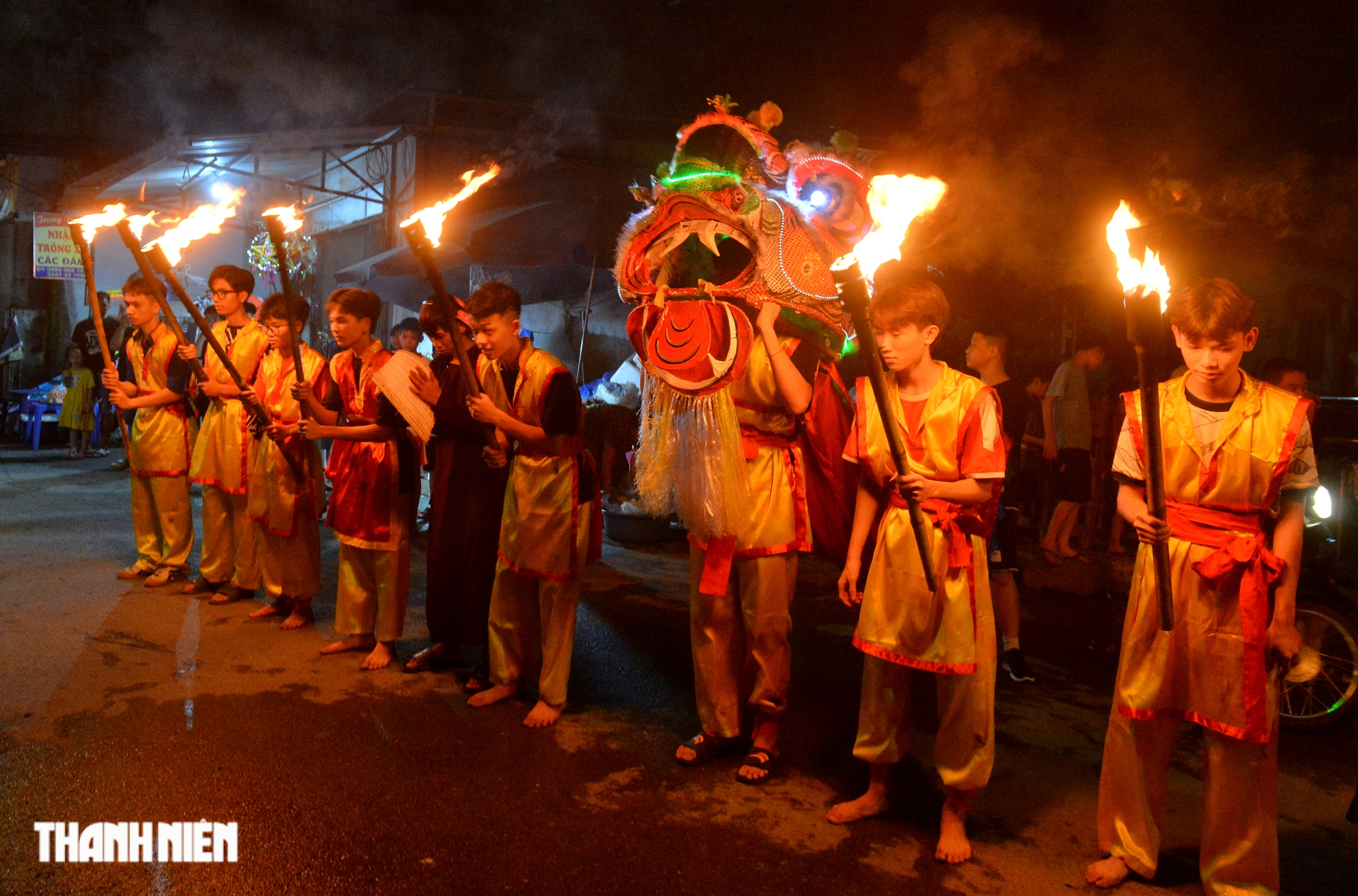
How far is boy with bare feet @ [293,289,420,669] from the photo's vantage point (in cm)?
518

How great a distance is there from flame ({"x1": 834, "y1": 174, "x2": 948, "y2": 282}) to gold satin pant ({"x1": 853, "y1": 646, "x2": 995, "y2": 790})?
1.49 meters

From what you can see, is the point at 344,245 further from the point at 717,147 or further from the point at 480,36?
the point at 717,147

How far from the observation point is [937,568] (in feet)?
10.9

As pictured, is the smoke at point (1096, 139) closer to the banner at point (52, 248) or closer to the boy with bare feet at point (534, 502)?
the boy with bare feet at point (534, 502)

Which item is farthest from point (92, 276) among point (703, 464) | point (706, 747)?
point (706, 747)

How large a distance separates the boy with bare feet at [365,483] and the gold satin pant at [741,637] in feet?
6.77

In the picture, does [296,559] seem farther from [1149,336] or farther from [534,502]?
[1149,336]

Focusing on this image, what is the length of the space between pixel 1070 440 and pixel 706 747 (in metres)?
5.44

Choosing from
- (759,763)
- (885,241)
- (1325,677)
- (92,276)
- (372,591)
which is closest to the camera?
(885,241)

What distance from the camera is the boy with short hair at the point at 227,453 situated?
6348mm

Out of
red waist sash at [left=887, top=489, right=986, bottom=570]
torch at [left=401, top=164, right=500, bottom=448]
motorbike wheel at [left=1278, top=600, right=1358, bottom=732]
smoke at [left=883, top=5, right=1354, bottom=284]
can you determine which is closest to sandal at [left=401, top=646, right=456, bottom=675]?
torch at [left=401, top=164, right=500, bottom=448]

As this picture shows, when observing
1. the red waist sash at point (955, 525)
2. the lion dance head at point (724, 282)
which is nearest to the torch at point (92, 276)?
the lion dance head at point (724, 282)

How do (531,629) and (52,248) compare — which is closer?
(531,629)

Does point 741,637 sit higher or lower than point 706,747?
higher
